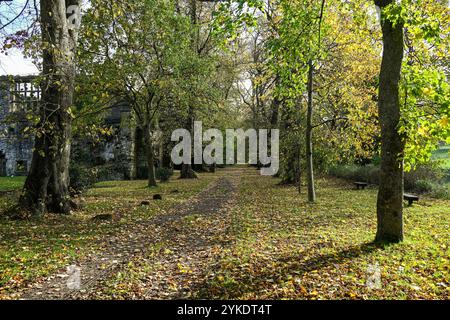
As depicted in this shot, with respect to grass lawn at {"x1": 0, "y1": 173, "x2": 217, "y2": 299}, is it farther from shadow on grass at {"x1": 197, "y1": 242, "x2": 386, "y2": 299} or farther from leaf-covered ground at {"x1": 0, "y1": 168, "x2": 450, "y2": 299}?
shadow on grass at {"x1": 197, "y1": 242, "x2": 386, "y2": 299}

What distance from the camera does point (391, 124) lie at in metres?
6.50

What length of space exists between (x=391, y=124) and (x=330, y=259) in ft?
8.82

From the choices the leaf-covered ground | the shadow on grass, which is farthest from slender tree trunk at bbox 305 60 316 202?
the shadow on grass

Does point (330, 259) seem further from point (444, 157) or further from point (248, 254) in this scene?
point (444, 157)

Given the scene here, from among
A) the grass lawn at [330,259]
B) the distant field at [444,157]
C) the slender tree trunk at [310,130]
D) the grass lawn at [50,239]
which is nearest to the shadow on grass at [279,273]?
the grass lawn at [330,259]

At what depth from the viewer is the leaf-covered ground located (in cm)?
493

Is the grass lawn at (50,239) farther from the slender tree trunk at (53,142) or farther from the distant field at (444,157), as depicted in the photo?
the distant field at (444,157)

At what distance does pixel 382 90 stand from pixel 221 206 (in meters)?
7.86

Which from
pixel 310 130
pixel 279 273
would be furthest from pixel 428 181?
pixel 279 273

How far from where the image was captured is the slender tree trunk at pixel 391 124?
6484 millimetres

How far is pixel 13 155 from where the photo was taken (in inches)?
1094

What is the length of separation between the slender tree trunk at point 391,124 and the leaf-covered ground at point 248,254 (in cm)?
84
